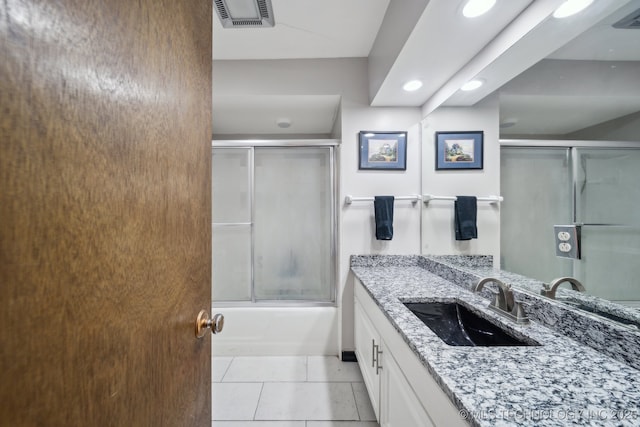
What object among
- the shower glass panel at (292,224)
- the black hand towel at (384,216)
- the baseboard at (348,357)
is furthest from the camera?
the shower glass panel at (292,224)

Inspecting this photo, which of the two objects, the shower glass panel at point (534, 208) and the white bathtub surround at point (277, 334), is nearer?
the shower glass panel at point (534, 208)

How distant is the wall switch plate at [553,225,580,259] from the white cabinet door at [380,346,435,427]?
835 millimetres

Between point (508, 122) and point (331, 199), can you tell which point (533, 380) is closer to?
point (508, 122)

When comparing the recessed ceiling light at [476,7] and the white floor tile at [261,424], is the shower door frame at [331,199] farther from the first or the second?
the recessed ceiling light at [476,7]

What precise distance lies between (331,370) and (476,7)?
2.43 meters

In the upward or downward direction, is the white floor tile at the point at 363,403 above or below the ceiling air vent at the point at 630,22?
below

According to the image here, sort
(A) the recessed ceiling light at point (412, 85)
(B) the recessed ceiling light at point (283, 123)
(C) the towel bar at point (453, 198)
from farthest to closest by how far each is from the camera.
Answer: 1. (B) the recessed ceiling light at point (283, 123)
2. (A) the recessed ceiling light at point (412, 85)
3. (C) the towel bar at point (453, 198)

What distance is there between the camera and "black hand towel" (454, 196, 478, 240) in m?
1.85

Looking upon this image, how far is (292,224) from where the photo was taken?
8.58 ft

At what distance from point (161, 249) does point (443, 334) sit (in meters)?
1.32

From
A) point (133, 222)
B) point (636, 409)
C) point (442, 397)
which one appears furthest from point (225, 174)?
point (636, 409)

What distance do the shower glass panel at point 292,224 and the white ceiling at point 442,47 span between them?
522 mm

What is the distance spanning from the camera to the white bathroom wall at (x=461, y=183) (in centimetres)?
158

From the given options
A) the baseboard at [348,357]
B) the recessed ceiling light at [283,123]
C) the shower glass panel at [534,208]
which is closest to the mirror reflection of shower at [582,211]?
the shower glass panel at [534,208]
